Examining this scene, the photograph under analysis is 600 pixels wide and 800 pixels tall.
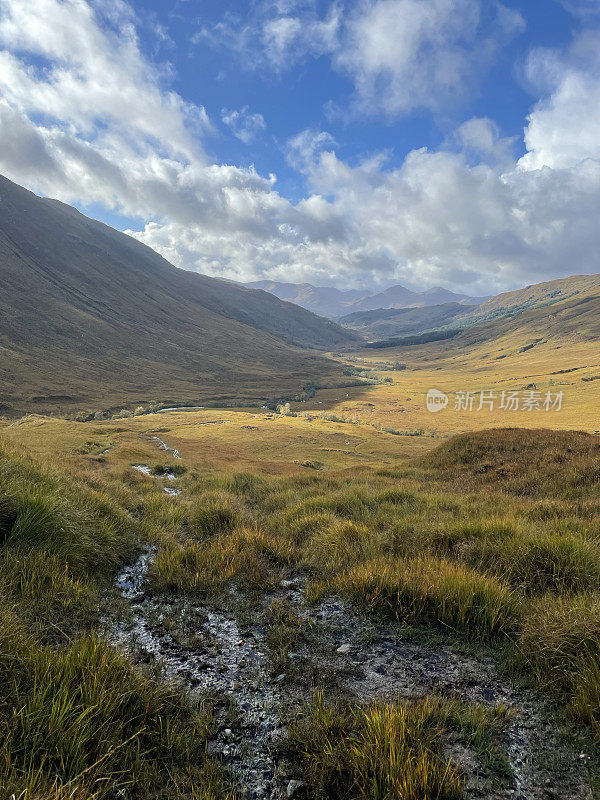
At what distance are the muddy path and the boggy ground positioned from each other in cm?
2

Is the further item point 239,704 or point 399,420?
point 399,420

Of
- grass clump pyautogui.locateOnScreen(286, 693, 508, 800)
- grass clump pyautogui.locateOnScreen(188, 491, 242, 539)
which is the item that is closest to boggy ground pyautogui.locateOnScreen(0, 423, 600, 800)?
grass clump pyautogui.locateOnScreen(286, 693, 508, 800)

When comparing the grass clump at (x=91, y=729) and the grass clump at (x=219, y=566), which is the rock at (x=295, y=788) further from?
the grass clump at (x=219, y=566)

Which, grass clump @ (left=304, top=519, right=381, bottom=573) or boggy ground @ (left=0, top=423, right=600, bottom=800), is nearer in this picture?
boggy ground @ (left=0, top=423, right=600, bottom=800)

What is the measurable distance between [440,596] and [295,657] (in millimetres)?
1960

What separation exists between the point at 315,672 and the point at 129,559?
4360mm

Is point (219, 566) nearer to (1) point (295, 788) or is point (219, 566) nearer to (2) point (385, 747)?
(1) point (295, 788)

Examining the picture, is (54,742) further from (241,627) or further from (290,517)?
(290,517)

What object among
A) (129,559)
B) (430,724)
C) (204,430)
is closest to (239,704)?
(430,724)

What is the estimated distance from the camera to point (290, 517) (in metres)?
9.77

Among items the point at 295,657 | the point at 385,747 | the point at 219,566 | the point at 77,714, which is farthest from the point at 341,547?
the point at 77,714

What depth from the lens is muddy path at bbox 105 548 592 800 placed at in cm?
283

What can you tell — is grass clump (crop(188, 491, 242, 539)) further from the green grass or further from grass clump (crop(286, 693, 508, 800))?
grass clump (crop(286, 693, 508, 800))

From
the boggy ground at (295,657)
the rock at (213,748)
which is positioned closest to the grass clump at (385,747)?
the boggy ground at (295,657)
